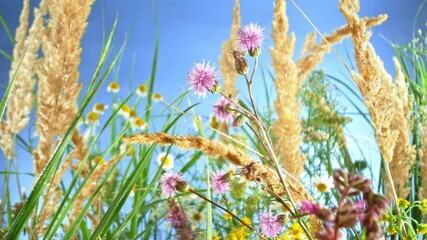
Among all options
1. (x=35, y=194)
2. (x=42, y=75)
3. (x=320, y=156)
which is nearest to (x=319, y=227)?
(x=35, y=194)

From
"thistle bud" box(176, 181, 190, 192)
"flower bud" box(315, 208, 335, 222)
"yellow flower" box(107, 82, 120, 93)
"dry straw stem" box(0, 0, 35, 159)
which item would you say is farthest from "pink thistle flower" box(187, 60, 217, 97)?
"yellow flower" box(107, 82, 120, 93)

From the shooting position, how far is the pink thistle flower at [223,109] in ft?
3.48

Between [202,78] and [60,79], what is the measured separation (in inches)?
11.2

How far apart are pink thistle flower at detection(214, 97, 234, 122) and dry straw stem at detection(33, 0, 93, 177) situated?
27cm

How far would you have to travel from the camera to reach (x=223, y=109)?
3.51 ft

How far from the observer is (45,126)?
1.12 m

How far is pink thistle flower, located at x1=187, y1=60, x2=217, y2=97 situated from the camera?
3.32 ft

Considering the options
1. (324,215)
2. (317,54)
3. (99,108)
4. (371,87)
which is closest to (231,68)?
(317,54)

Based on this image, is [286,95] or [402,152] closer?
[286,95]

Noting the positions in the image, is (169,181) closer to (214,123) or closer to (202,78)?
(202,78)

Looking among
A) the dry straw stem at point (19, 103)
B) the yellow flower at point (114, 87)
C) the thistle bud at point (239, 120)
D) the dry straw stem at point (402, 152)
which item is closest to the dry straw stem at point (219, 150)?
the thistle bud at point (239, 120)

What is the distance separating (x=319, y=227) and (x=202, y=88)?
299 mm

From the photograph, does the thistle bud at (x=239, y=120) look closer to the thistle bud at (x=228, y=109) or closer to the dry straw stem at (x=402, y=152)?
the thistle bud at (x=228, y=109)

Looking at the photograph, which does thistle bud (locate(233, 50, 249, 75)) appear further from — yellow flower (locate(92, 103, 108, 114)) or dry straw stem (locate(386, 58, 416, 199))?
yellow flower (locate(92, 103, 108, 114))
